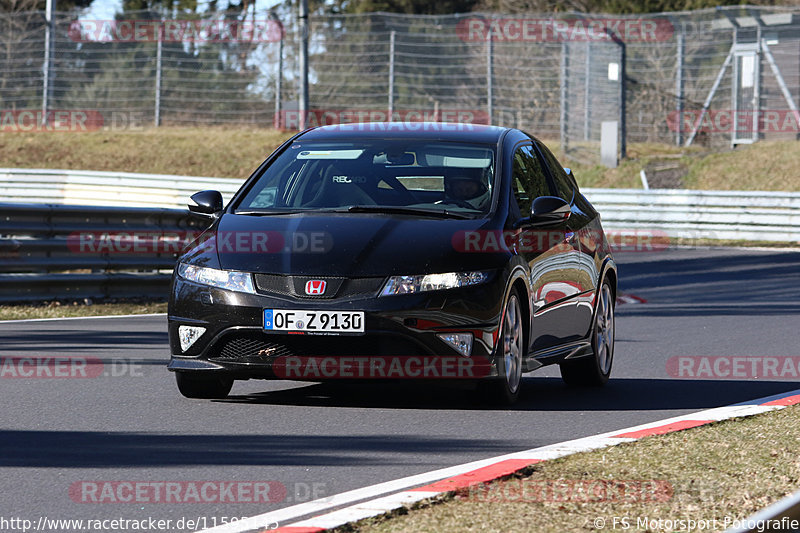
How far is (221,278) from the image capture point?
318 inches

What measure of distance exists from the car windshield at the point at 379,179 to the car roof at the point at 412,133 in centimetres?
9

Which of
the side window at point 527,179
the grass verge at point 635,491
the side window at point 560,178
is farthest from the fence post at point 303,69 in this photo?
the grass verge at point 635,491

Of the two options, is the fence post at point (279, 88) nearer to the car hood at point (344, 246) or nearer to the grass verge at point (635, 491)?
the car hood at point (344, 246)

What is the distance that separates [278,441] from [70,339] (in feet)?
18.4

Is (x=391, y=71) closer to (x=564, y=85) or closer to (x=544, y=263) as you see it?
(x=564, y=85)


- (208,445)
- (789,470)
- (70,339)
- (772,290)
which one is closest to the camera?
(789,470)

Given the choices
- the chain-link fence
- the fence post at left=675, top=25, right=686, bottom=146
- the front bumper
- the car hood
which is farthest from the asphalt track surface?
the chain-link fence

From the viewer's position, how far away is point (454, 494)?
Result: 18.1 feet

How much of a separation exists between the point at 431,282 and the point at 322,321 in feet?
2.05

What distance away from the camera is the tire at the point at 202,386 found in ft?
27.9

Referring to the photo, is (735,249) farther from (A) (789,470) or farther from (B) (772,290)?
(A) (789,470)

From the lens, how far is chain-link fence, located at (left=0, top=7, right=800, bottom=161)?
34531 mm

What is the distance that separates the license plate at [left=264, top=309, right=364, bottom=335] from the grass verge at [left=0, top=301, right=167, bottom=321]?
7050mm

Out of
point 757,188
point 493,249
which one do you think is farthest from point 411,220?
point 757,188
